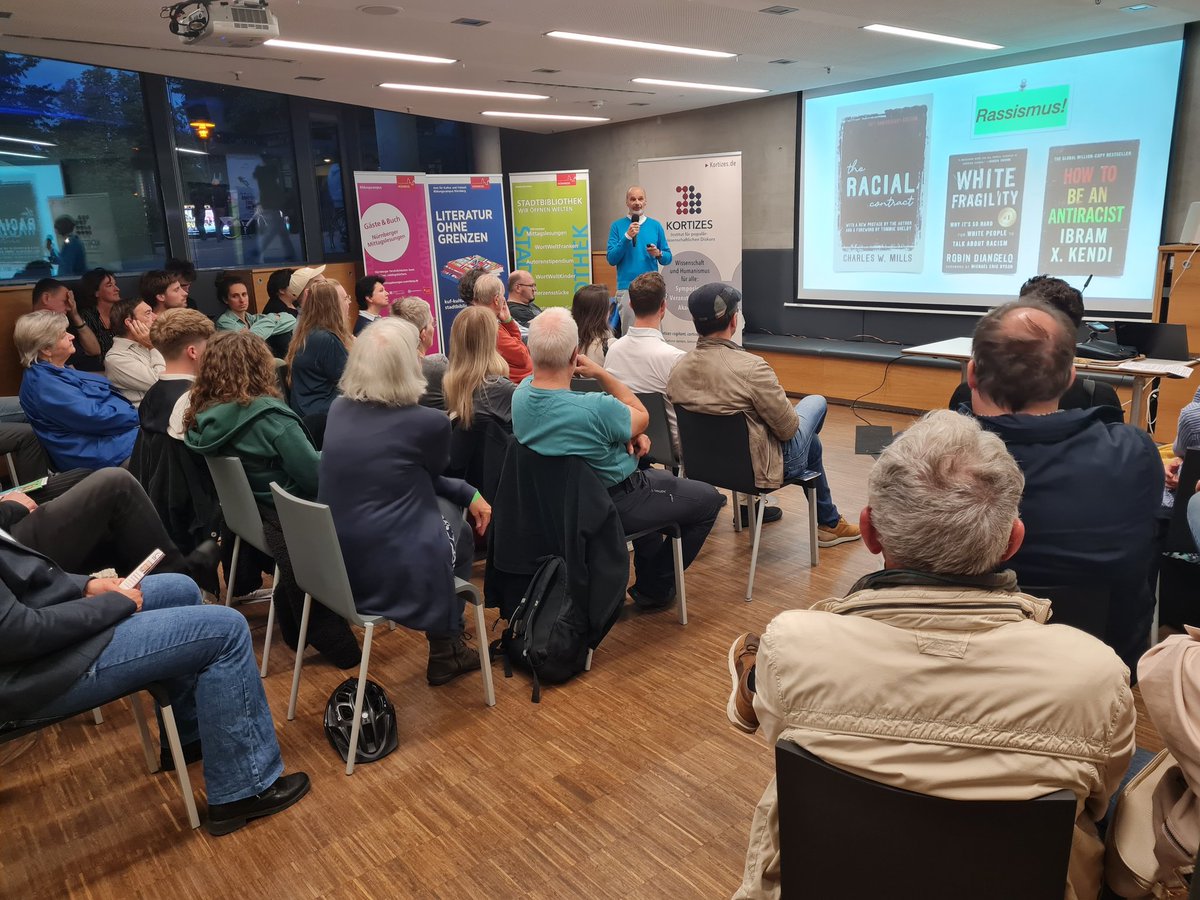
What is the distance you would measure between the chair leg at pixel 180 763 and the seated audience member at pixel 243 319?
3075mm

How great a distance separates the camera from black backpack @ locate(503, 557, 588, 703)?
2818 millimetres

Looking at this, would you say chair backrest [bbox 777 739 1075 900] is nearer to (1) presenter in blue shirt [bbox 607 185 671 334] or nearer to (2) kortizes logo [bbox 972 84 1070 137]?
(1) presenter in blue shirt [bbox 607 185 671 334]

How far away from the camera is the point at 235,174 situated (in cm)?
817

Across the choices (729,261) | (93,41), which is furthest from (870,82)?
(93,41)

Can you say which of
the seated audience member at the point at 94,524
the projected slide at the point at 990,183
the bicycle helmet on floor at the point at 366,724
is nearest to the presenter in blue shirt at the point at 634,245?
the projected slide at the point at 990,183

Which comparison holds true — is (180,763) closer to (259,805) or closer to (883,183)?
(259,805)

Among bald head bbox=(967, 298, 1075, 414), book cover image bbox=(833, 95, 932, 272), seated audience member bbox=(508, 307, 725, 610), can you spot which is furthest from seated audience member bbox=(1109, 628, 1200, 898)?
book cover image bbox=(833, 95, 932, 272)

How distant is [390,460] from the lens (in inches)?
98.4

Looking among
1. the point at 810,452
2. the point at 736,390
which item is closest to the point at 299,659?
the point at 736,390

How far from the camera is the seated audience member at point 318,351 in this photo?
13.0ft

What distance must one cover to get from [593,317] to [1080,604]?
3166mm

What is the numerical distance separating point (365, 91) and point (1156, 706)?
303 inches

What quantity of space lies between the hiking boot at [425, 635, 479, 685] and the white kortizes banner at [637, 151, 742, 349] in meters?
5.13

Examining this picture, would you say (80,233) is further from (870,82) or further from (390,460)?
(870,82)
